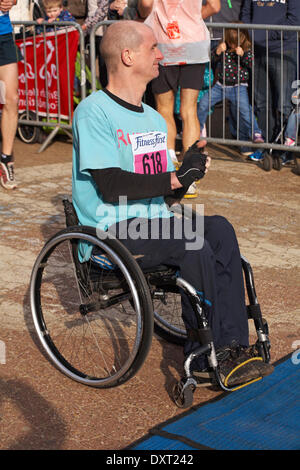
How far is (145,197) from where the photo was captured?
3525 mm

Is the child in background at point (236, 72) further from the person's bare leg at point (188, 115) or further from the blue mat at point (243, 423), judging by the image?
the blue mat at point (243, 423)

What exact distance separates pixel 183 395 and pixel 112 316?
1100mm

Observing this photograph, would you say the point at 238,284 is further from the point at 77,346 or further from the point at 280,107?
the point at 280,107

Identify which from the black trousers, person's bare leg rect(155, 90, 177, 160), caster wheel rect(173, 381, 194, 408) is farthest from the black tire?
caster wheel rect(173, 381, 194, 408)

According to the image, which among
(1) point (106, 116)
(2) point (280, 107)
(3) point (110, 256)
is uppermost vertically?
(1) point (106, 116)

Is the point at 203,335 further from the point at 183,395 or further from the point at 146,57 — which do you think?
the point at 146,57

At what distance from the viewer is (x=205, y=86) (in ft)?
27.7

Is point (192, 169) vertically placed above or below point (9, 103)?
above

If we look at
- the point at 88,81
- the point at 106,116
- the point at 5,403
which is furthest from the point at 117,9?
the point at 5,403

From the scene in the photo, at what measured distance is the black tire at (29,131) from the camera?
924cm

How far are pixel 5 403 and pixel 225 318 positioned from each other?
1.03 metres

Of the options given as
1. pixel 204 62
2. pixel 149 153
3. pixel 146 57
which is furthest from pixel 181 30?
pixel 149 153

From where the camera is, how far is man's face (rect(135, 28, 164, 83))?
3.71 m

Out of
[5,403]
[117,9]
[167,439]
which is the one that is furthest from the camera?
[117,9]
